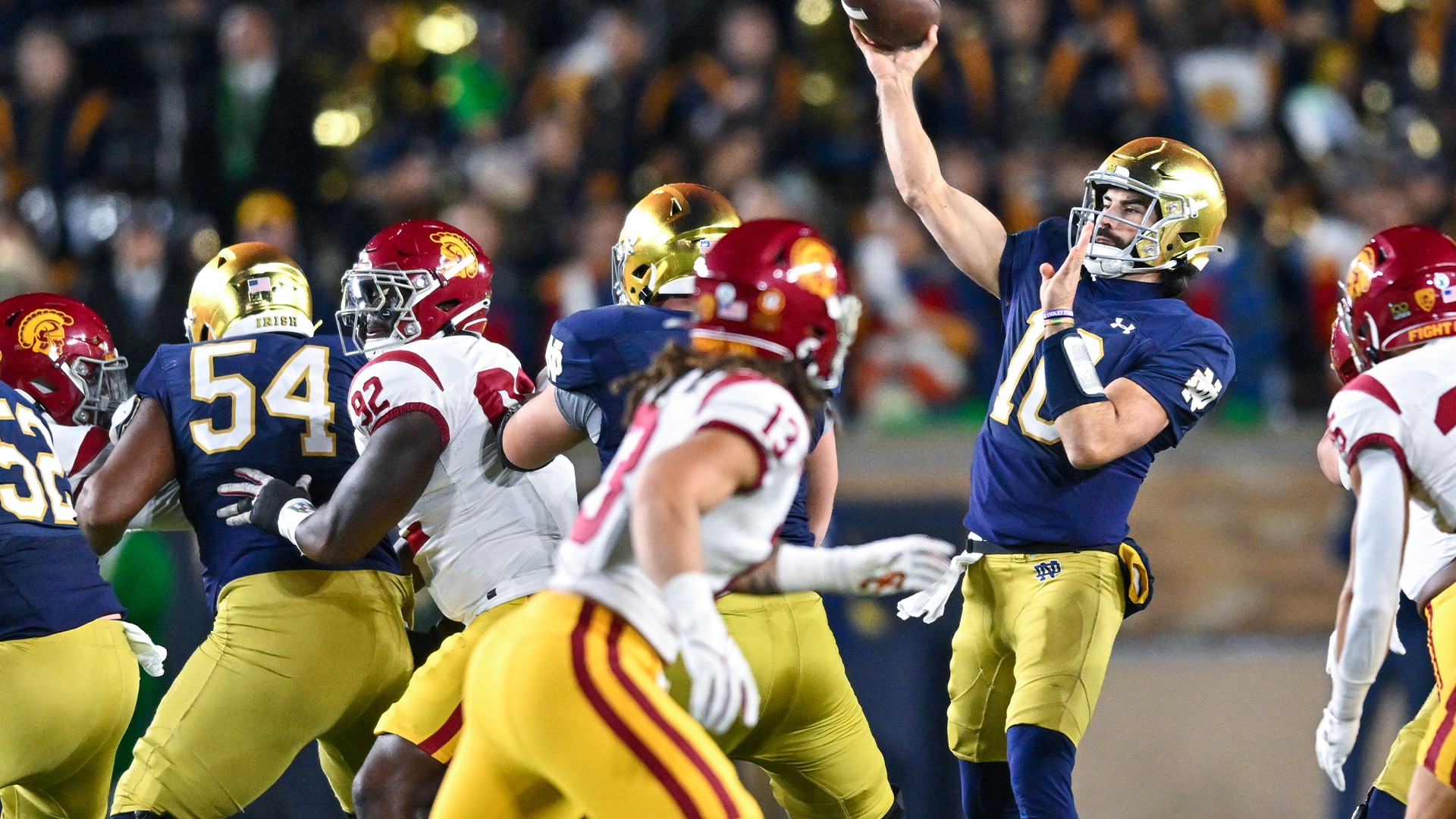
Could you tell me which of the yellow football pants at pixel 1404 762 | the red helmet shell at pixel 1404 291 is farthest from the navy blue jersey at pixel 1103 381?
the yellow football pants at pixel 1404 762

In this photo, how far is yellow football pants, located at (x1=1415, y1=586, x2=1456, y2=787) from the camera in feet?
12.4

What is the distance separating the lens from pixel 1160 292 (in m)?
4.89

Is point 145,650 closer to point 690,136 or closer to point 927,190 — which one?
point 927,190

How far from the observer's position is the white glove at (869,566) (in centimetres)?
330

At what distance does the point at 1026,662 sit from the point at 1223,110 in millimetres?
6311

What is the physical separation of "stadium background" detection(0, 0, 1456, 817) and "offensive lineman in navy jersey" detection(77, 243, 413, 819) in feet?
6.00

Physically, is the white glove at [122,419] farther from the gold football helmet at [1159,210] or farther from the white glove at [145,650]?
the gold football helmet at [1159,210]

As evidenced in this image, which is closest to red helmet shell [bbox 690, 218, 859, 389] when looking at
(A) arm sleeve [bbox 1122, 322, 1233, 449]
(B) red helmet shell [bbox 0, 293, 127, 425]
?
(A) arm sleeve [bbox 1122, 322, 1233, 449]

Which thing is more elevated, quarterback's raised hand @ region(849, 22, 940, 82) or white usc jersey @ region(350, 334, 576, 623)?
quarterback's raised hand @ region(849, 22, 940, 82)

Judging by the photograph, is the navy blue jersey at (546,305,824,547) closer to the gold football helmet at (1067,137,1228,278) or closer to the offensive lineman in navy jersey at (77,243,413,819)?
the offensive lineman in navy jersey at (77,243,413,819)

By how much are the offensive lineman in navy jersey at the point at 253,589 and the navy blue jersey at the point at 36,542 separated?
0.11m

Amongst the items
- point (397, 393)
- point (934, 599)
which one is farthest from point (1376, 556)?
point (397, 393)

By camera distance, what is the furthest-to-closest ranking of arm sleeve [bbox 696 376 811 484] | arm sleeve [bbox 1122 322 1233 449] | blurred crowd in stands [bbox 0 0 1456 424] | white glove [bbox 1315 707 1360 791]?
blurred crowd in stands [bbox 0 0 1456 424]
arm sleeve [bbox 1122 322 1233 449]
white glove [bbox 1315 707 1360 791]
arm sleeve [bbox 696 376 811 484]

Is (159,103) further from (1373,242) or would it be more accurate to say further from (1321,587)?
(1373,242)
